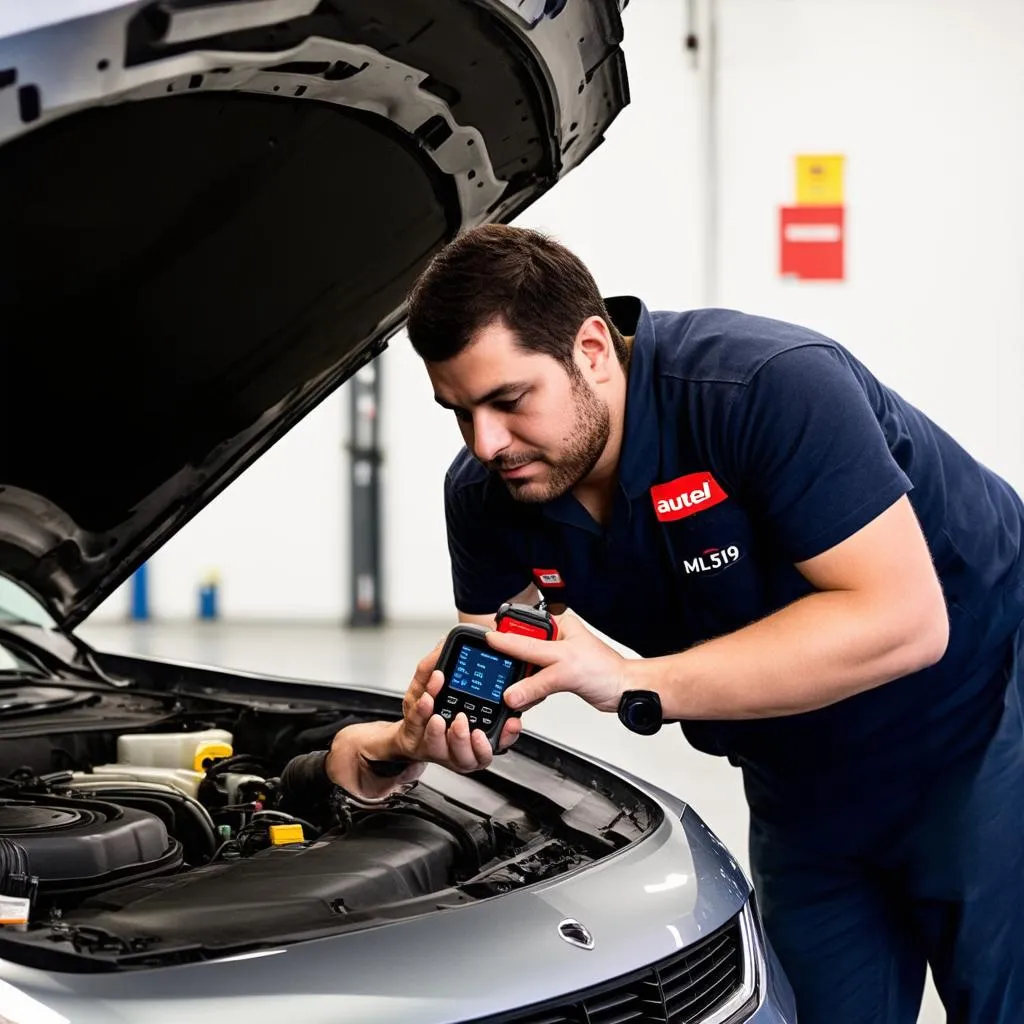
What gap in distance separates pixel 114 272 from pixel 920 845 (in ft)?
4.24

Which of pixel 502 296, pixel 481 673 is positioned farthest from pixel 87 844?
pixel 502 296

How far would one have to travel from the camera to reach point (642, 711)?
138cm

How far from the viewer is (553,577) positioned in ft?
5.70

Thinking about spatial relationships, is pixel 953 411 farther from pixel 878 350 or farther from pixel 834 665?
pixel 834 665

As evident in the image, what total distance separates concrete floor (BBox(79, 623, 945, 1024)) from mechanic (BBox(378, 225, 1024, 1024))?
95cm

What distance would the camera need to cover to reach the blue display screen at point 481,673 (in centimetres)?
140

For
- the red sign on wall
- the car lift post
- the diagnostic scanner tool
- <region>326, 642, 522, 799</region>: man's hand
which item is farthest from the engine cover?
the red sign on wall

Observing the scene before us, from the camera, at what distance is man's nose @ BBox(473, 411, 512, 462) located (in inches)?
57.4

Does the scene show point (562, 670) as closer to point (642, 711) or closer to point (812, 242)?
point (642, 711)

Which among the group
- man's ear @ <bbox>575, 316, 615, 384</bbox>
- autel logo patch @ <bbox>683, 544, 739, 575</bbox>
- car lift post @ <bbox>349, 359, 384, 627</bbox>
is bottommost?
car lift post @ <bbox>349, 359, 384, 627</bbox>

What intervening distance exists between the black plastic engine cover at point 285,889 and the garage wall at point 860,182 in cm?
569

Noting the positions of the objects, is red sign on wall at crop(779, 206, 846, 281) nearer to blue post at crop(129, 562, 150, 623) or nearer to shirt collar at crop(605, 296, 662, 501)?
blue post at crop(129, 562, 150, 623)

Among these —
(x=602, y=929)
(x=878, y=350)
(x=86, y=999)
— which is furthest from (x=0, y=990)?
(x=878, y=350)

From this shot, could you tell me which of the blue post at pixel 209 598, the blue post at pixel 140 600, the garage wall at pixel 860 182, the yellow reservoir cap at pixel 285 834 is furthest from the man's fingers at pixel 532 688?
the blue post at pixel 140 600
